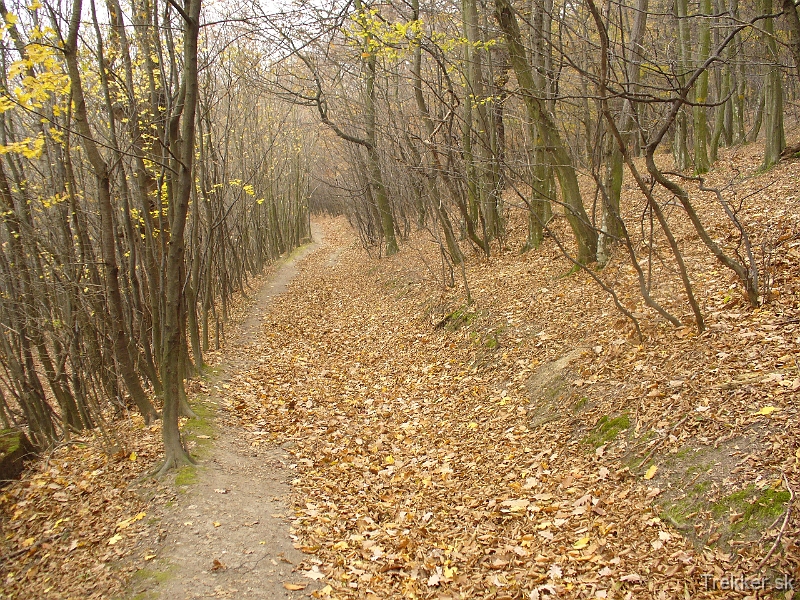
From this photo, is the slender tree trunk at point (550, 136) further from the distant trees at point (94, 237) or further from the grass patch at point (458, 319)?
the distant trees at point (94, 237)

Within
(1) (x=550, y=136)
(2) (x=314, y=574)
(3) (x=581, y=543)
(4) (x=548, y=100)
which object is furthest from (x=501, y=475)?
(1) (x=550, y=136)

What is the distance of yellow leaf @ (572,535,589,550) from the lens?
398 centimetres

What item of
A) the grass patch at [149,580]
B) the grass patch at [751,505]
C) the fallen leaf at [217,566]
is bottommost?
the fallen leaf at [217,566]

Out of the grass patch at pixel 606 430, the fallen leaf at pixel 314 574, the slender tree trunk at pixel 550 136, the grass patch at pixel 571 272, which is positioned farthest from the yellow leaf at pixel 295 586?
the grass patch at pixel 571 272

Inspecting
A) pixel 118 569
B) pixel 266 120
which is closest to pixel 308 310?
pixel 266 120

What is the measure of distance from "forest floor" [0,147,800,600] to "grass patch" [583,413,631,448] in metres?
0.03

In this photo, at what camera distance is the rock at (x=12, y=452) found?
6638mm

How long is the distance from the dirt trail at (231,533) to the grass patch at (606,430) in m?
2.92

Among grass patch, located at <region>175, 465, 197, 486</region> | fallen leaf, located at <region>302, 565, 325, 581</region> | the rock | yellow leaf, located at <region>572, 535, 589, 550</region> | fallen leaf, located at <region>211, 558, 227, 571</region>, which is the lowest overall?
fallen leaf, located at <region>302, 565, 325, 581</region>

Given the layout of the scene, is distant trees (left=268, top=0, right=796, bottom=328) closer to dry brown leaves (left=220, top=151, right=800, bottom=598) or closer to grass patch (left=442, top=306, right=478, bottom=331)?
dry brown leaves (left=220, top=151, right=800, bottom=598)

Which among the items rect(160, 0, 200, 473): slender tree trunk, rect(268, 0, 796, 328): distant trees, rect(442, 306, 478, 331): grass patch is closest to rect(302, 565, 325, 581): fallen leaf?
rect(160, 0, 200, 473): slender tree trunk

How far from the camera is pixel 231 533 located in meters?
4.86

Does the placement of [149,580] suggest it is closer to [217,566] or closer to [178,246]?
[217,566]

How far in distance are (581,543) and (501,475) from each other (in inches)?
56.5
